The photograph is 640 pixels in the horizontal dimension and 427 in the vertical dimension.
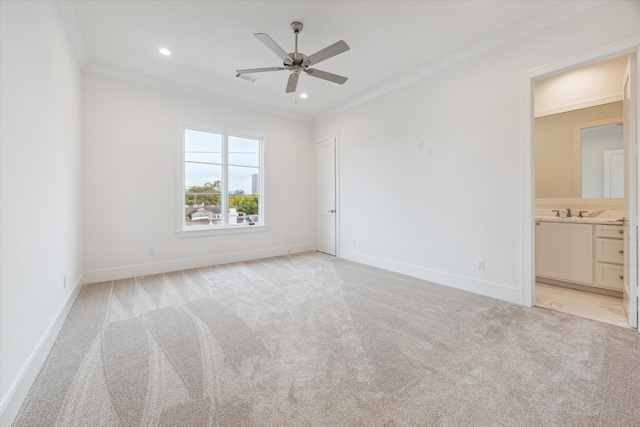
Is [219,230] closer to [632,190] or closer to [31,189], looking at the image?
[31,189]

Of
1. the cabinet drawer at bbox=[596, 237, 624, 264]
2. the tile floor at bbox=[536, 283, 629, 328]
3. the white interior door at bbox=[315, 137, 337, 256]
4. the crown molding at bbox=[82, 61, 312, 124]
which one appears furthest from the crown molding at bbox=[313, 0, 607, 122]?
the tile floor at bbox=[536, 283, 629, 328]

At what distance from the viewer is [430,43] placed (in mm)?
3232

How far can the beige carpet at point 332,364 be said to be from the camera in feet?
4.83

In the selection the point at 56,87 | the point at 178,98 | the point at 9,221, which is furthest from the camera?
the point at 178,98

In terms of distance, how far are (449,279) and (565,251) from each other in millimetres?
1467

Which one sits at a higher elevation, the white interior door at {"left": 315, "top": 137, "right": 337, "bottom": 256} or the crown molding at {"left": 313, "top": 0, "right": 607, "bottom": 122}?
the crown molding at {"left": 313, "top": 0, "right": 607, "bottom": 122}

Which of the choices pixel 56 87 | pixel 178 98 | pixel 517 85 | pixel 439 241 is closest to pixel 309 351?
pixel 439 241

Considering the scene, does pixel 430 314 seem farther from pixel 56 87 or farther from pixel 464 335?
pixel 56 87

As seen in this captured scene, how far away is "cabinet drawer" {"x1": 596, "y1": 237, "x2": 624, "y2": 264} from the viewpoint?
3125mm

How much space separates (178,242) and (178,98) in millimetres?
2305

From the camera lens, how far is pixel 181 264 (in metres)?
4.50

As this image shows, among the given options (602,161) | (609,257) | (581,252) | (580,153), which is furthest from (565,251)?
(580,153)

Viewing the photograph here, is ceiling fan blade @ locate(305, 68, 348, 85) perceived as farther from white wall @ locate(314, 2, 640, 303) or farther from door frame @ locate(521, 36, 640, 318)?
door frame @ locate(521, 36, 640, 318)

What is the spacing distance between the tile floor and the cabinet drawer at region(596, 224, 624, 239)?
0.72 metres
